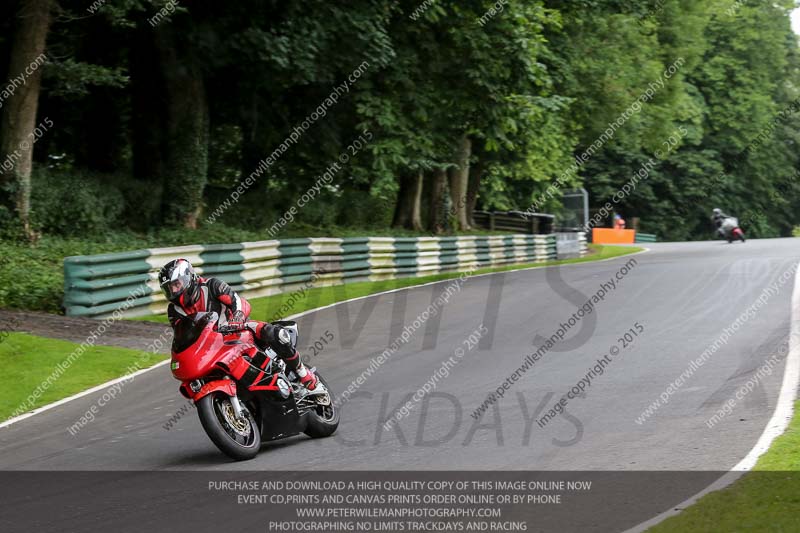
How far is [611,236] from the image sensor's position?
5272 centimetres

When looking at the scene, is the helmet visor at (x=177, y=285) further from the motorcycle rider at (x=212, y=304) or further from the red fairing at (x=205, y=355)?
the red fairing at (x=205, y=355)

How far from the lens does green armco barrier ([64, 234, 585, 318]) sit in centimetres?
1600

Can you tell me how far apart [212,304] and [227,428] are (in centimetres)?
100

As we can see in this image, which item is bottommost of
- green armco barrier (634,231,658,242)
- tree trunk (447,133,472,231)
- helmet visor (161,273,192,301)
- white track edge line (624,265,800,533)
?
green armco barrier (634,231,658,242)

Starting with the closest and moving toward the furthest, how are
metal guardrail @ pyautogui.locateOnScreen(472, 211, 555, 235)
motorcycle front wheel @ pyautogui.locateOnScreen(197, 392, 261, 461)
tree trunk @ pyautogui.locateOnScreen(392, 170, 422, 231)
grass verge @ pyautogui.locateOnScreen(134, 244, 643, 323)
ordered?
motorcycle front wheel @ pyautogui.locateOnScreen(197, 392, 261, 461)
grass verge @ pyautogui.locateOnScreen(134, 244, 643, 323)
tree trunk @ pyautogui.locateOnScreen(392, 170, 422, 231)
metal guardrail @ pyautogui.locateOnScreen(472, 211, 555, 235)

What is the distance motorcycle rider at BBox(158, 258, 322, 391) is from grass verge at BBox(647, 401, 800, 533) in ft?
12.2

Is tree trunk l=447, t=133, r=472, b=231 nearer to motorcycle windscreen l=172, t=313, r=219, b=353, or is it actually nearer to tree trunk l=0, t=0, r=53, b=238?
tree trunk l=0, t=0, r=53, b=238

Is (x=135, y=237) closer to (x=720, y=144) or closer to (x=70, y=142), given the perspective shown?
(x=70, y=142)

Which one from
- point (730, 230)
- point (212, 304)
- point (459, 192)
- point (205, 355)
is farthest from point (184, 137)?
point (730, 230)

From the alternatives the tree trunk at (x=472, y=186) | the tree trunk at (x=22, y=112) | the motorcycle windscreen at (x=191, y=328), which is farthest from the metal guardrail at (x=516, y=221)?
the motorcycle windscreen at (x=191, y=328)

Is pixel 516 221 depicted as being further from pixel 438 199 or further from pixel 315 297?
pixel 315 297

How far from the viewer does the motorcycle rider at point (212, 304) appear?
8.30 m

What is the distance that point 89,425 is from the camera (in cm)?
1018

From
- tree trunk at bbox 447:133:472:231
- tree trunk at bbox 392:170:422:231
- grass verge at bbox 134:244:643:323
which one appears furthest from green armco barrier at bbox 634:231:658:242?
grass verge at bbox 134:244:643:323
